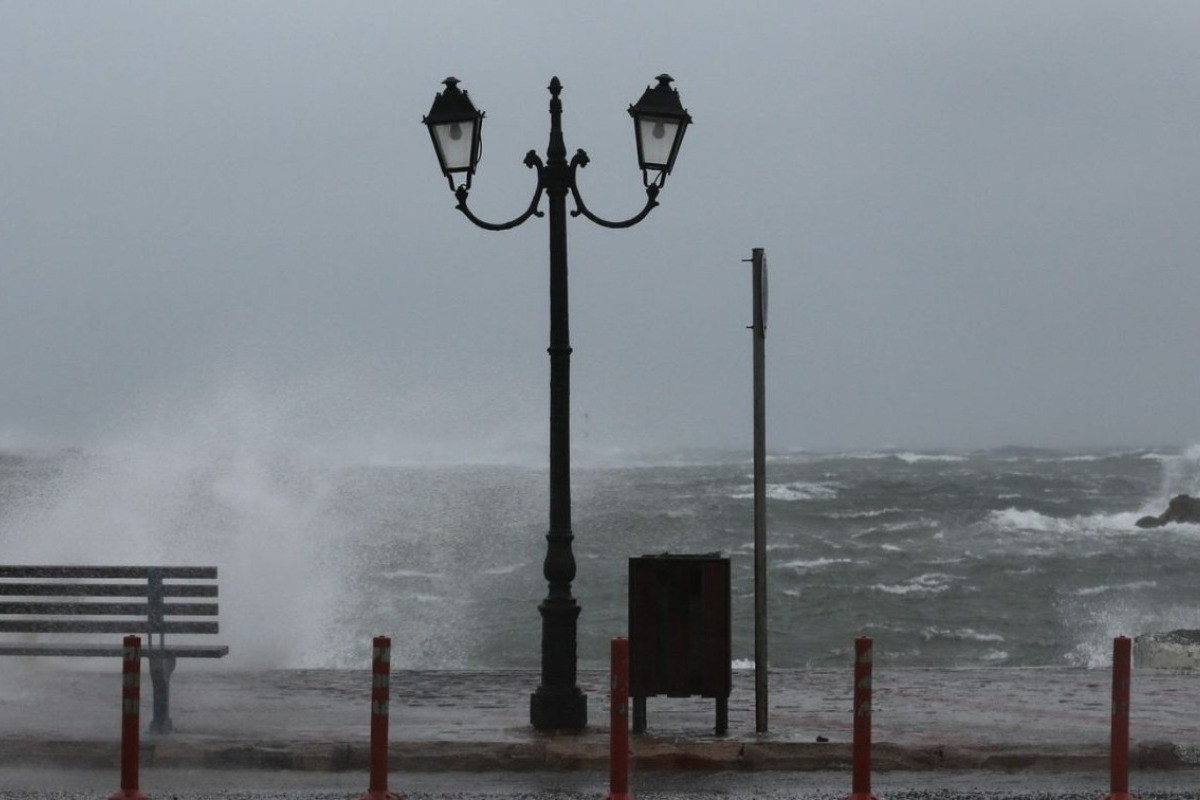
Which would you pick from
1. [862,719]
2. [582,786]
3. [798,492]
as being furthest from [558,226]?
[798,492]

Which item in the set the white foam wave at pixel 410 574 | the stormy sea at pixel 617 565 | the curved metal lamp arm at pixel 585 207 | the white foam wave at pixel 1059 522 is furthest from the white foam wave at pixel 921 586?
the curved metal lamp arm at pixel 585 207

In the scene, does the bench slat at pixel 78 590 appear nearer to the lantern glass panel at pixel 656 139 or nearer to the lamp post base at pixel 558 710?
the lamp post base at pixel 558 710

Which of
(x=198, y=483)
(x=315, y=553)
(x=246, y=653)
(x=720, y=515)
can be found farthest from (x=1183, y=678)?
(x=720, y=515)

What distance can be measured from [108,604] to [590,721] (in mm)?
3227

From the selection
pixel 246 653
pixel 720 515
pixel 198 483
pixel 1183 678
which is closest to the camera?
pixel 1183 678

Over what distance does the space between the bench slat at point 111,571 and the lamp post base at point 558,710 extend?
2.26m

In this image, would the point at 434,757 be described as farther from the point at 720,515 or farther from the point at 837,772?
the point at 720,515

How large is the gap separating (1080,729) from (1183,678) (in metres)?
3.30

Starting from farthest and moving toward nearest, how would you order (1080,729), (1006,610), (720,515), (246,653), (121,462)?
(720,515) → (121,462) → (1006,610) → (246,653) → (1080,729)

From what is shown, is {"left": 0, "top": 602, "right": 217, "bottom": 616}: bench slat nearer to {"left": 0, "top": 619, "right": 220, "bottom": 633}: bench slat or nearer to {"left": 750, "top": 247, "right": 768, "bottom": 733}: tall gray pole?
{"left": 0, "top": 619, "right": 220, "bottom": 633}: bench slat

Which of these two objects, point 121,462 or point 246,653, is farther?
point 121,462

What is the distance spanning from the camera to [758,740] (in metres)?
9.75

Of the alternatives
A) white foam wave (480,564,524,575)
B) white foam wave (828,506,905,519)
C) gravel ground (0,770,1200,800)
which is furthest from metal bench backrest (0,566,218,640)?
white foam wave (828,506,905,519)

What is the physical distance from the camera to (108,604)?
11.1 metres
